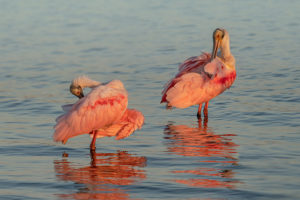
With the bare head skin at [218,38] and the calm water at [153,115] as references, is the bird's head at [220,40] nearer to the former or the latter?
the bare head skin at [218,38]

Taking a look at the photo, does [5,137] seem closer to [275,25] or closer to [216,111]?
[216,111]

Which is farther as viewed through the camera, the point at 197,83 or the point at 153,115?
the point at 197,83

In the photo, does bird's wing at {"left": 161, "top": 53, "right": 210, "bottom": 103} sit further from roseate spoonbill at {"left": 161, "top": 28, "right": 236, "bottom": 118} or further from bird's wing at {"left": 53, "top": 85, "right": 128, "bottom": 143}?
bird's wing at {"left": 53, "top": 85, "right": 128, "bottom": 143}

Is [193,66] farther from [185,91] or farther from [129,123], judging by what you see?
[129,123]

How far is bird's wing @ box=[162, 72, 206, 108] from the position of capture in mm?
11656

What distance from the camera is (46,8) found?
28.5m

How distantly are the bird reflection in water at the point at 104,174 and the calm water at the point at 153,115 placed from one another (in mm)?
14

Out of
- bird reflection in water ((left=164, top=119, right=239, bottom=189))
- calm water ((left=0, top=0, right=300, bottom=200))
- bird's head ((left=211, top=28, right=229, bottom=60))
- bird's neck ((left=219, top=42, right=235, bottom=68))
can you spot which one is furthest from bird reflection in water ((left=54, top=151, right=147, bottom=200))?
bird's head ((left=211, top=28, right=229, bottom=60))

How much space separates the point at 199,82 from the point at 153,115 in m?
0.95

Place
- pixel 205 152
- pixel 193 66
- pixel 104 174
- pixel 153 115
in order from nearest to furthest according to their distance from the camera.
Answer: pixel 104 174, pixel 205 152, pixel 153 115, pixel 193 66

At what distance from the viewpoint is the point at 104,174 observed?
865cm

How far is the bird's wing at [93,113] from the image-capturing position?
9.42 m

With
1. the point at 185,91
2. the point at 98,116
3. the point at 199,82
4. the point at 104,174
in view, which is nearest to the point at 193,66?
the point at 199,82

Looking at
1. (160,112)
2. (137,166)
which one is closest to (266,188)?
(137,166)
